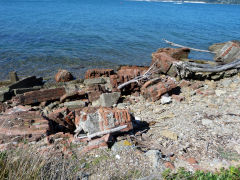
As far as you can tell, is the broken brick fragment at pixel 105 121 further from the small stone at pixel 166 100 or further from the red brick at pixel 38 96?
the red brick at pixel 38 96

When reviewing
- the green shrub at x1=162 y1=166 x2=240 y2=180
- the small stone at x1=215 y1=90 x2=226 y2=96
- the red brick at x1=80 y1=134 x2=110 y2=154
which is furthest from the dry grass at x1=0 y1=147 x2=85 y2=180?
the small stone at x1=215 y1=90 x2=226 y2=96

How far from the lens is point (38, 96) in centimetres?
665

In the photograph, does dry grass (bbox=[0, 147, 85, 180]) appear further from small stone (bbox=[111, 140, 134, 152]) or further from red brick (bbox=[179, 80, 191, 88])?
red brick (bbox=[179, 80, 191, 88])

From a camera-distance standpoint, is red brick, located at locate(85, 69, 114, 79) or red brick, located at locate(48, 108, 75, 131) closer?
red brick, located at locate(48, 108, 75, 131)

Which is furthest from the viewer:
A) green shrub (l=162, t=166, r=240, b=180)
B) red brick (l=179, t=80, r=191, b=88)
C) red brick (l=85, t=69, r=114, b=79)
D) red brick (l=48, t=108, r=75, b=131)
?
red brick (l=85, t=69, r=114, b=79)

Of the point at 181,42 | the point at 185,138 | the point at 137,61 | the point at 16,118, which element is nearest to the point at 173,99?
the point at 185,138

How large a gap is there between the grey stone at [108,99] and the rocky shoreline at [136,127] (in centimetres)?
3

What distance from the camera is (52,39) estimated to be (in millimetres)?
17625

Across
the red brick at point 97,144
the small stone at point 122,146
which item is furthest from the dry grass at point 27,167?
the small stone at point 122,146

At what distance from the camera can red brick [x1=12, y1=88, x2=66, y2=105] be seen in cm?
643

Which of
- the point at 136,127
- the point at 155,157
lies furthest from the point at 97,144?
the point at 136,127

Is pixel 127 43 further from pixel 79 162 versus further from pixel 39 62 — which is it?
pixel 79 162

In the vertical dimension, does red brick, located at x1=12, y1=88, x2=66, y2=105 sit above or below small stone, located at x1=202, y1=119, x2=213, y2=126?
below

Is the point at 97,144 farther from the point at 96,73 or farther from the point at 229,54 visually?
the point at 229,54
